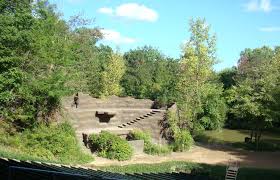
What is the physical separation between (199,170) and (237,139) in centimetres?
1991

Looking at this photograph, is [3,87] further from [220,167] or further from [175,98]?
[175,98]

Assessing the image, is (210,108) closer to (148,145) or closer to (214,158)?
(214,158)

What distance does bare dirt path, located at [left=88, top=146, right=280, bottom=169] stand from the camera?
90.7 feet

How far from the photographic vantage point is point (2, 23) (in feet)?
72.6

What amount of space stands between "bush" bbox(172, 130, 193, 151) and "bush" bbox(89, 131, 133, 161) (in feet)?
17.6

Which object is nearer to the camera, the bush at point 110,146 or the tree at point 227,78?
the bush at point 110,146

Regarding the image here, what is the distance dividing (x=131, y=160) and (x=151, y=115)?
272 inches

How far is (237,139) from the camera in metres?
43.9

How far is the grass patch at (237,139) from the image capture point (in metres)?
37.5

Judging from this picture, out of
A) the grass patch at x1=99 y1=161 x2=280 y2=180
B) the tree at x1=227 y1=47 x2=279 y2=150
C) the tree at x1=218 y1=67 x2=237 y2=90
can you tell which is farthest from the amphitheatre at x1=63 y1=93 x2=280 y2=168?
the tree at x1=218 y1=67 x2=237 y2=90

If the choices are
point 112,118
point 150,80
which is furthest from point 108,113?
point 150,80

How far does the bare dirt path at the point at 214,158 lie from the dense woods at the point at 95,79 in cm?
176

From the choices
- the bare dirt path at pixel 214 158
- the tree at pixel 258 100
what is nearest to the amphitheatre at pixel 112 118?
the bare dirt path at pixel 214 158

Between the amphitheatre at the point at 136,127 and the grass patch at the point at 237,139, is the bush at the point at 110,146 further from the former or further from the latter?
the grass patch at the point at 237,139
